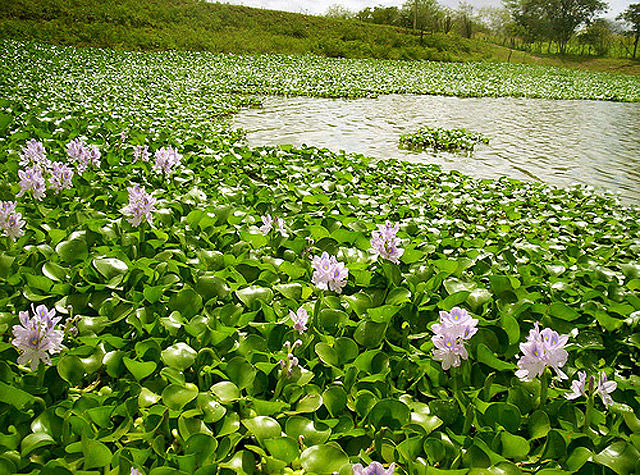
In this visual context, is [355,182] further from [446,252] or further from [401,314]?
[401,314]

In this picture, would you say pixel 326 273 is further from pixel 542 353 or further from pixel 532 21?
pixel 532 21

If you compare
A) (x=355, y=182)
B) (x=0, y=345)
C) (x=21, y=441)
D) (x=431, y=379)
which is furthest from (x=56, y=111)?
(x=431, y=379)

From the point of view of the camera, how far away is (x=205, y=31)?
23641 millimetres

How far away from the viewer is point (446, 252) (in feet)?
8.99

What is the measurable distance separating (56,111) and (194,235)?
14.5ft

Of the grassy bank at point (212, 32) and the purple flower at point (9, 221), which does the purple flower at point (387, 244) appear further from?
the grassy bank at point (212, 32)

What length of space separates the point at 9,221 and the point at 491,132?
768 centimetres

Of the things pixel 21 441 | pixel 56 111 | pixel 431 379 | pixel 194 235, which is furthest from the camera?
pixel 56 111

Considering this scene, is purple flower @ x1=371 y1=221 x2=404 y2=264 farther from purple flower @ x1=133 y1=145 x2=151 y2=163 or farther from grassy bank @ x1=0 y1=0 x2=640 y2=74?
grassy bank @ x1=0 y1=0 x2=640 y2=74

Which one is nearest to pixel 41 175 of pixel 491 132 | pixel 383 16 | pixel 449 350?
pixel 449 350

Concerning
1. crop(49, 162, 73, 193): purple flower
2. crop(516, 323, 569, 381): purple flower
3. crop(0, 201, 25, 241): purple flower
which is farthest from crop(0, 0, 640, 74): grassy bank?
crop(516, 323, 569, 381): purple flower

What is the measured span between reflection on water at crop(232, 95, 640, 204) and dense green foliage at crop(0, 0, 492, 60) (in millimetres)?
12338

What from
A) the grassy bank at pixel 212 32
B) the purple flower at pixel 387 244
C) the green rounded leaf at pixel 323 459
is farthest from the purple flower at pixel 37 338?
the grassy bank at pixel 212 32

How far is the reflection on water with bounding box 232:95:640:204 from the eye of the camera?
19.0ft
